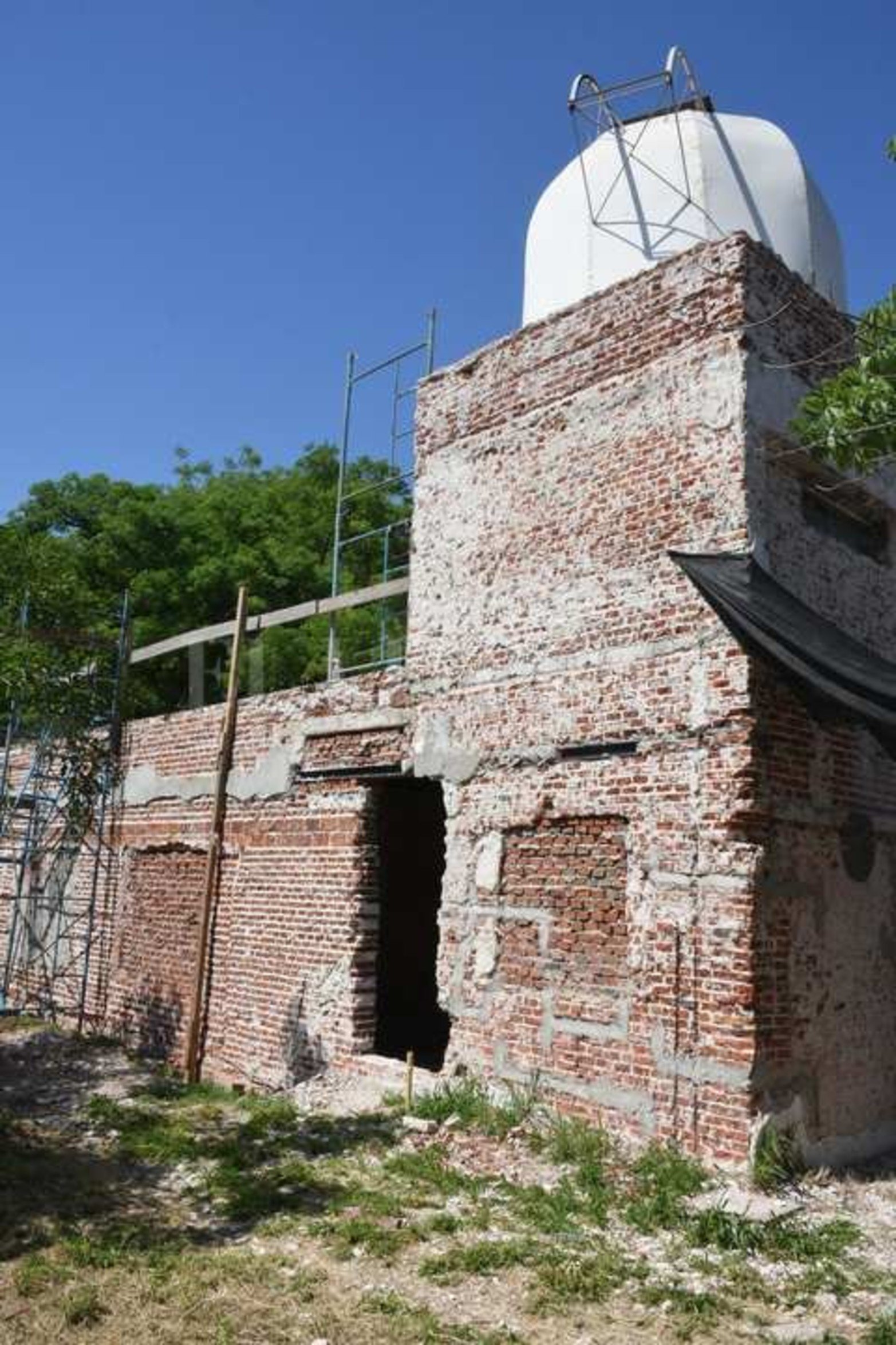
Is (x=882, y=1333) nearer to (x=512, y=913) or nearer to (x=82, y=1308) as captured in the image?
(x=82, y=1308)

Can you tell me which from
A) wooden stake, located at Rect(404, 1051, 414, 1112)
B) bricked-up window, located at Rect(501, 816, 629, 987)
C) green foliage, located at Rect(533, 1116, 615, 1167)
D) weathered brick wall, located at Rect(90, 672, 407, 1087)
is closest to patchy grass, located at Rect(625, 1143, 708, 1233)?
green foliage, located at Rect(533, 1116, 615, 1167)

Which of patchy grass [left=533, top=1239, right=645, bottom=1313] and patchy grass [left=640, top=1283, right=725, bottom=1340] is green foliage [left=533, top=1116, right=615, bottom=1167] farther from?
patchy grass [left=640, top=1283, right=725, bottom=1340]

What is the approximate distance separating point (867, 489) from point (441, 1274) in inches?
259

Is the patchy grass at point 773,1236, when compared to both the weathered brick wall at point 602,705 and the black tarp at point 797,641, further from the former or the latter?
the black tarp at point 797,641

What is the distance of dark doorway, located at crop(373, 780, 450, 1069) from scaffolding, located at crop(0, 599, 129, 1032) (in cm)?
339

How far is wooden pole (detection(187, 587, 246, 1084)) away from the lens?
10508 mm

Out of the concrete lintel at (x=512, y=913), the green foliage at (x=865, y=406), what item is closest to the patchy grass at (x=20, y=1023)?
the concrete lintel at (x=512, y=913)

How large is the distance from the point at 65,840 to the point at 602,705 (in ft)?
28.2

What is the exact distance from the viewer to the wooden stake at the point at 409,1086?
814 cm

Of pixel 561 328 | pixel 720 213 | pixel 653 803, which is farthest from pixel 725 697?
pixel 720 213

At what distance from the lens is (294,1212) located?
6.30 metres

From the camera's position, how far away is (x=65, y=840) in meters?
13.6

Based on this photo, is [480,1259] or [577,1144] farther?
[577,1144]

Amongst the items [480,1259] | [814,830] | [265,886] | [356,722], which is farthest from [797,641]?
[265,886]
